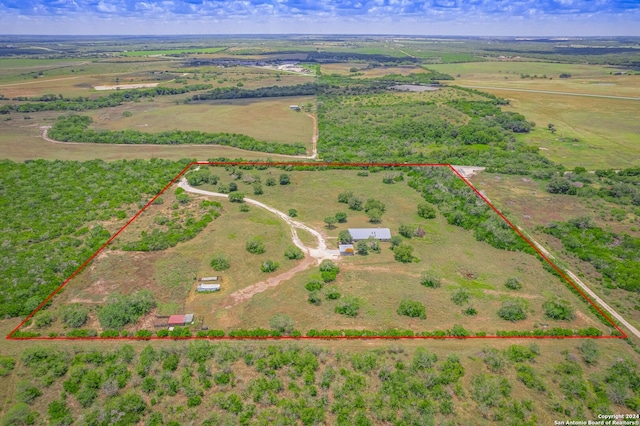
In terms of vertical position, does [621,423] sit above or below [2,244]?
A: below

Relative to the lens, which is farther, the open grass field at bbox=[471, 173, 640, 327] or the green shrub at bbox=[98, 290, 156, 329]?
the open grass field at bbox=[471, 173, 640, 327]

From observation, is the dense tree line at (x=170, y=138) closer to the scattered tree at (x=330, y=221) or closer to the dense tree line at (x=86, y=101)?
the dense tree line at (x=86, y=101)

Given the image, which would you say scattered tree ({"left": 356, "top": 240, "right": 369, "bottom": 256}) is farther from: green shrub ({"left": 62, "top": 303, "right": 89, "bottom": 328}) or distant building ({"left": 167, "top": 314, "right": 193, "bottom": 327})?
green shrub ({"left": 62, "top": 303, "right": 89, "bottom": 328})

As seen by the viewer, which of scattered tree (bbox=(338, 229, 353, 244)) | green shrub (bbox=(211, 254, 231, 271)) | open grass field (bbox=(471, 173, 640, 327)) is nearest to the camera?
open grass field (bbox=(471, 173, 640, 327))

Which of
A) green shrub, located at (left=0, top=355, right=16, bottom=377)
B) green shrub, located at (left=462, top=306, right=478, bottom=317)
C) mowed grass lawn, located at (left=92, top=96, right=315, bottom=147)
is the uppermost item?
mowed grass lawn, located at (left=92, top=96, right=315, bottom=147)

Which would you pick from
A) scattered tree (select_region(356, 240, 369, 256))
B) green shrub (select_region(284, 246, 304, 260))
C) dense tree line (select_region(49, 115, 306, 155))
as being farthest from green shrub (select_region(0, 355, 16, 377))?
dense tree line (select_region(49, 115, 306, 155))

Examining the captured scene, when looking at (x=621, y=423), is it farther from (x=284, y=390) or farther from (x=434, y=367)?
(x=284, y=390)

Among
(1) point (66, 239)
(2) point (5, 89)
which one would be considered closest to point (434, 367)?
(1) point (66, 239)

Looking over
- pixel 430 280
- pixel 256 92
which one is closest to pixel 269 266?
pixel 430 280
